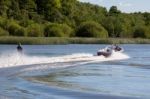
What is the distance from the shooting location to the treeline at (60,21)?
114125mm

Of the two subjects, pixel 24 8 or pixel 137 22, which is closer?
pixel 24 8

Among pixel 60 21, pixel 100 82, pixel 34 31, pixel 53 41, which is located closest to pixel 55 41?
pixel 53 41

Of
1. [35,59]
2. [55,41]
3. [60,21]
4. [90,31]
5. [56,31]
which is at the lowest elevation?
[55,41]

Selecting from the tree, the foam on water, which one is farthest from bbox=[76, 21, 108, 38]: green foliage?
the tree

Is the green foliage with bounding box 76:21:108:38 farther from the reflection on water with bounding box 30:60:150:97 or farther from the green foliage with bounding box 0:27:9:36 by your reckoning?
the reflection on water with bounding box 30:60:150:97

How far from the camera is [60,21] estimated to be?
133m

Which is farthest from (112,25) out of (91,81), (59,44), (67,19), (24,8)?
(91,81)

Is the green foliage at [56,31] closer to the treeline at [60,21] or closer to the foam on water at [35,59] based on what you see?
the treeline at [60,21]

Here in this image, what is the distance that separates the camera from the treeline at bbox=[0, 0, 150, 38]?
374 ft

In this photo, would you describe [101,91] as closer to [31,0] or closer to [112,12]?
[31,0]

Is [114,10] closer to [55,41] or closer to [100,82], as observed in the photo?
[55,41]

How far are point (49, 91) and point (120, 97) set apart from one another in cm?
333

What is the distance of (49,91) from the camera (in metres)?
24.0

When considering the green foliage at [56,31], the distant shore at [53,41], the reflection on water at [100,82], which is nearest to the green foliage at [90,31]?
the green foliage at [56,31]
